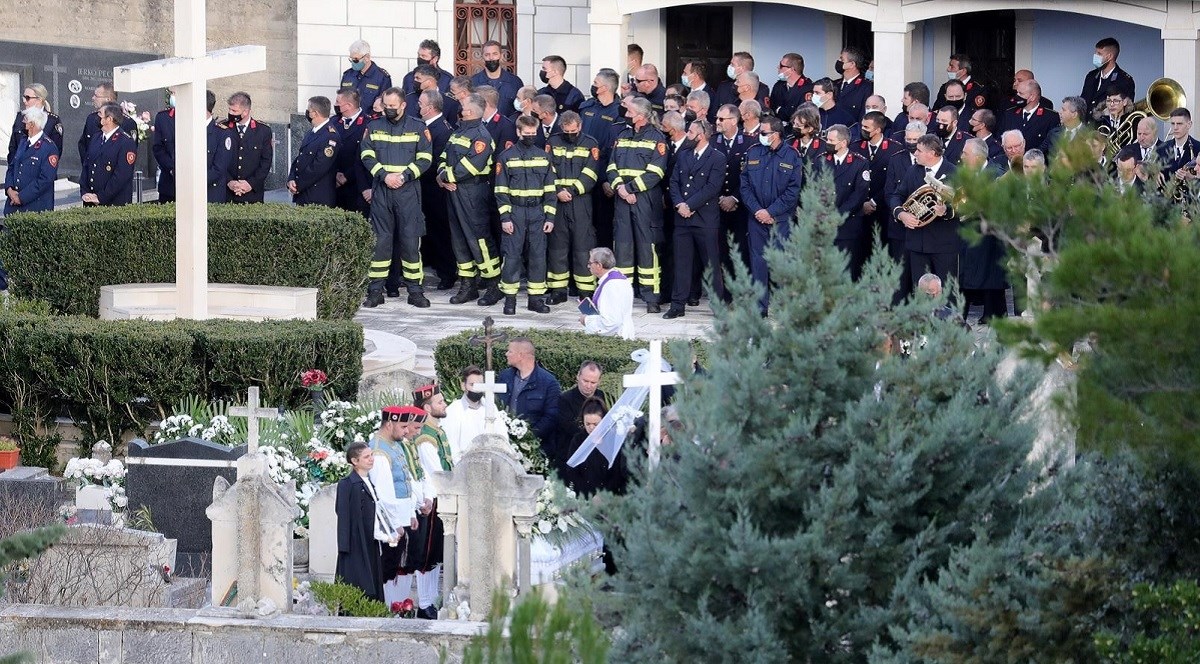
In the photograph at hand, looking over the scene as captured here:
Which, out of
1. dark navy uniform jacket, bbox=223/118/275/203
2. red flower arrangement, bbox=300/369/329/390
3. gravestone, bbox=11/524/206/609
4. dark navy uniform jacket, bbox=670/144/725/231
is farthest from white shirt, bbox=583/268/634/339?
dark navy uniform jacket, bbox=223/118/275/203

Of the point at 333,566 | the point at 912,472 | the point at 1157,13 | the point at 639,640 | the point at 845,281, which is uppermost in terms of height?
the point at 1157,13

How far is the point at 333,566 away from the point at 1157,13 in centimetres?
1151

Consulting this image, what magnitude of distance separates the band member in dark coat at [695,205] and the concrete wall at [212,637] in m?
8.04

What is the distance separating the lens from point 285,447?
11.6m

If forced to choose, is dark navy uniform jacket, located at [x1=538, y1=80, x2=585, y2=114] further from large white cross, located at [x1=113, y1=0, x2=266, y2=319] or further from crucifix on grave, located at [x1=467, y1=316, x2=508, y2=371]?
crucifix on grave, located at [x1=467, y1=316, x2=508, y2=371]

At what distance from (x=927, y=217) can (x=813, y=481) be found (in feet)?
33.8

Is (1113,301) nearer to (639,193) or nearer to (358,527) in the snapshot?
(358,527)

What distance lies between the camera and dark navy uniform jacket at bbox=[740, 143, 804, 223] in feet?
52.6

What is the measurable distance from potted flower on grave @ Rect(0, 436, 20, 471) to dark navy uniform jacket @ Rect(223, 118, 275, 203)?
19.2 ft

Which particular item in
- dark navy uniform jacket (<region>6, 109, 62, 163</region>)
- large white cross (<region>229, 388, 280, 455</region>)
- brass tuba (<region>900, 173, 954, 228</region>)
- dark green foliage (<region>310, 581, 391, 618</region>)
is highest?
dark navy uniform jacket (<region>6, 109, 62, 163</region>)

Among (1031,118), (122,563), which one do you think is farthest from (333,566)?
(1031,118)

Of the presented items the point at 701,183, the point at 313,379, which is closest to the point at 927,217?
the point at 701,183

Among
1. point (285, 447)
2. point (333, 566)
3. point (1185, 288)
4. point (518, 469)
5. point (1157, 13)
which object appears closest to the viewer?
point (1185, 288)

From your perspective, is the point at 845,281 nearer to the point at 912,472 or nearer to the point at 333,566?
the point at 912,472
